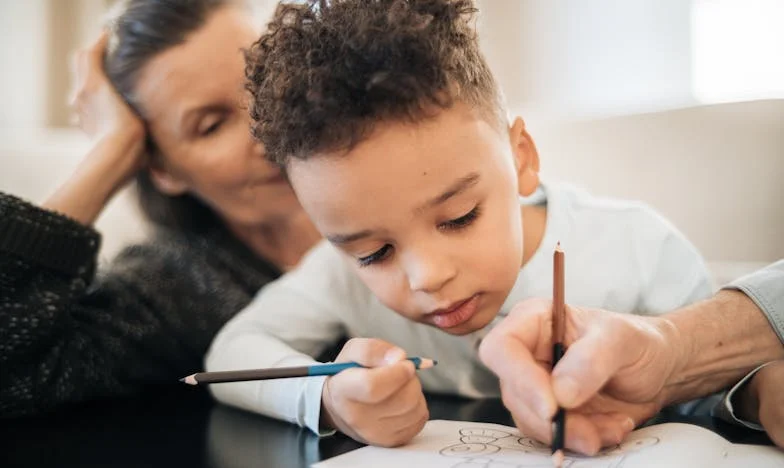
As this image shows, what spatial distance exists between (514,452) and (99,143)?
832mm

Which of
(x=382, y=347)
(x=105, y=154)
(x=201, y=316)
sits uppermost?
(x=105, y=154)

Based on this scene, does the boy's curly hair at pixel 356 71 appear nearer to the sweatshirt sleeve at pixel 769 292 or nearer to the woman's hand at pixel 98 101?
the sweatshirt sleeve at pixel 769 292

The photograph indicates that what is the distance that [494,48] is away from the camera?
1877mm

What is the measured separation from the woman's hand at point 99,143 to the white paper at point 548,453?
66cm

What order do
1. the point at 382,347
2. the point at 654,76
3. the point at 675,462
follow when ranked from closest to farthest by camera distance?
the point at 675,462, the point at 382,347, the point at 654,76

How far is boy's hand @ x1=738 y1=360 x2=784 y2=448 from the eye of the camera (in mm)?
566

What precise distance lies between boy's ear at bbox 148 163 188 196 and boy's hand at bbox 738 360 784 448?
0.86 m

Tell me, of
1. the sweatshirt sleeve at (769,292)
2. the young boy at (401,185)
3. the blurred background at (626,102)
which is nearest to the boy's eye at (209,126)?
the blurred background at (626,102)

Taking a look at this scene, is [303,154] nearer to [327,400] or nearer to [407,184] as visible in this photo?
[407,184]

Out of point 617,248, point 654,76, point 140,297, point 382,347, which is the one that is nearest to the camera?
point 382,347

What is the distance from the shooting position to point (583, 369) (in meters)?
0.50

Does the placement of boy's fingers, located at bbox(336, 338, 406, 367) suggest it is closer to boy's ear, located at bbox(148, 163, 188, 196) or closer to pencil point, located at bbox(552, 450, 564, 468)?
pencil point, located at bbox(552, 450, 564, 468)

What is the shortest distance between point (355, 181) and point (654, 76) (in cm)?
126

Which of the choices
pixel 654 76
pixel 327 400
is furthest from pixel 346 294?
pixel 654 76
